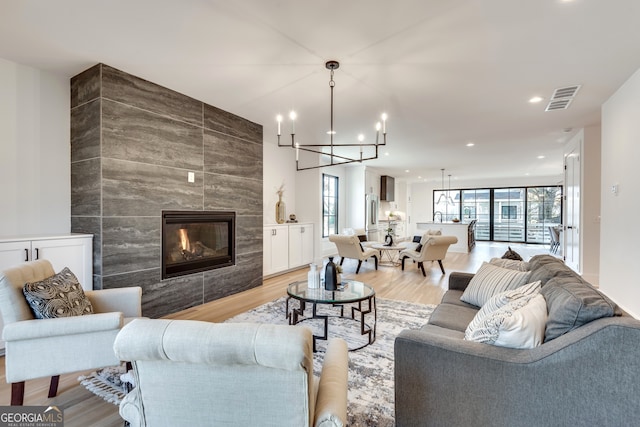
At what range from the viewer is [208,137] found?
415 cm

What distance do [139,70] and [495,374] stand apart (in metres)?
3.88

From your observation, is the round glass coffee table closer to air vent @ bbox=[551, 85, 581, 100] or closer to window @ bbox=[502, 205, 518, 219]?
air vent @ bbox=[551, 85, 581, 100]

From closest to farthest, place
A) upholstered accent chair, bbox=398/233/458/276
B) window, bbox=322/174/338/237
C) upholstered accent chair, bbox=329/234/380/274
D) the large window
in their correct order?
upholstered accent chair, bbox=398/233/458/276
upholstered accent chair, bbox=329/234/380/274
window, bbox=322/174/338/237
the large window

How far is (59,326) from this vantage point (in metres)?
1.82

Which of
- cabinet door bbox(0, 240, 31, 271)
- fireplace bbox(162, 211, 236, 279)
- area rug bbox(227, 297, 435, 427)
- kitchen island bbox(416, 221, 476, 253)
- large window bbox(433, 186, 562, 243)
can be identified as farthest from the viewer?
large window bbox(433, 186, 562, 243)

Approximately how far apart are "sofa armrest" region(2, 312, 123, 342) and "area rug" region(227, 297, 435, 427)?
4.69ft

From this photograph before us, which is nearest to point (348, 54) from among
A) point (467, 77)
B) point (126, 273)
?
point (467, 77)

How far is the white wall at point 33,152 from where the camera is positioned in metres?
2.94

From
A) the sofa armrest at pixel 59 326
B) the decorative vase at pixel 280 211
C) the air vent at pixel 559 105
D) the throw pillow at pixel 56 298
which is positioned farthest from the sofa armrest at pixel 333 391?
the decorative vase at pixel 280 211

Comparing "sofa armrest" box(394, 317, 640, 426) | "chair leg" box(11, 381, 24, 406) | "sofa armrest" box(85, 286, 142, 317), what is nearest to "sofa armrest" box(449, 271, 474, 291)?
"sofa armrest" box(394, 317, 640, 426)

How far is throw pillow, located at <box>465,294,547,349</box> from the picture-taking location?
139 cm

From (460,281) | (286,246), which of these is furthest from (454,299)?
(286,246)

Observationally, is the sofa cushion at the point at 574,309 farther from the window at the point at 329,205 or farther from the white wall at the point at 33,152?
the window at the point at 329,205

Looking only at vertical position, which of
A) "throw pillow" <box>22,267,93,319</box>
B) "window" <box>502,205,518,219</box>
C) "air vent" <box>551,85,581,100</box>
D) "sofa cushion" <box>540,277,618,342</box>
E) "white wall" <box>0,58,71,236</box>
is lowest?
"throw pillow" <box>22,267,93,319</box>
